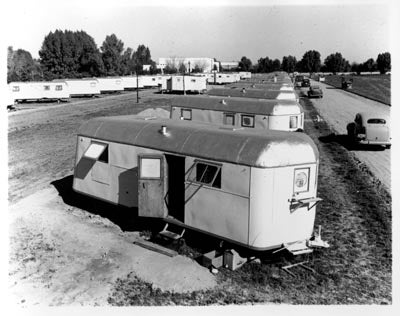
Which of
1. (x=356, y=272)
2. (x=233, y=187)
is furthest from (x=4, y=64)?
(x=356, y=272)

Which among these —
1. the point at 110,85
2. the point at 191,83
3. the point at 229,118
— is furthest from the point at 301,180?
the point at 110,85

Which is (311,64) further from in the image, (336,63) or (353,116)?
(353,116)

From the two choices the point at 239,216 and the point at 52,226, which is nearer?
the point at 239,216

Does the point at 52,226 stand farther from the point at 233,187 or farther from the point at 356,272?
the point at 356,272

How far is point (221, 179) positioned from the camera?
32.8 ft

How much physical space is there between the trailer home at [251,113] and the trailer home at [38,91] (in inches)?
1118

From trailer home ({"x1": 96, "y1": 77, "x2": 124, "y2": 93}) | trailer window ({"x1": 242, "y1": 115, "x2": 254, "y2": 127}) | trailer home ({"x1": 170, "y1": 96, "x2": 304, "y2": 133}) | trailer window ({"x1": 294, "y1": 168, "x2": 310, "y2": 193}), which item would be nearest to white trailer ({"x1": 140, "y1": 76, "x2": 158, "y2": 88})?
trailer home ({"x1": 96, "y1": 77, "x2": 124, "y2": 93})

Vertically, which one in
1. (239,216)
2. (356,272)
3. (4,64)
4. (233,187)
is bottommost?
(356,272)

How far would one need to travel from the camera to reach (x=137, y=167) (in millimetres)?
11906

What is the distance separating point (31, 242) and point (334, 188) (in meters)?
11.3

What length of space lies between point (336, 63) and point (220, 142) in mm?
121243

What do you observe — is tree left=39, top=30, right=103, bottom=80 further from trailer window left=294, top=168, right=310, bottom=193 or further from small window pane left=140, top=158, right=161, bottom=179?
trailer window left=294, top=168, right=310, bottom=193

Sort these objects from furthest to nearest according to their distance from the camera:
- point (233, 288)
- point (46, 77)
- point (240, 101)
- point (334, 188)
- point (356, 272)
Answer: point (46, 77), point (240, 101), point (334, 188), point (356, 272), point (233, 288)

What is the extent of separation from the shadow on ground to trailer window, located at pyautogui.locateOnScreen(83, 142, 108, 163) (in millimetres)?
16015
